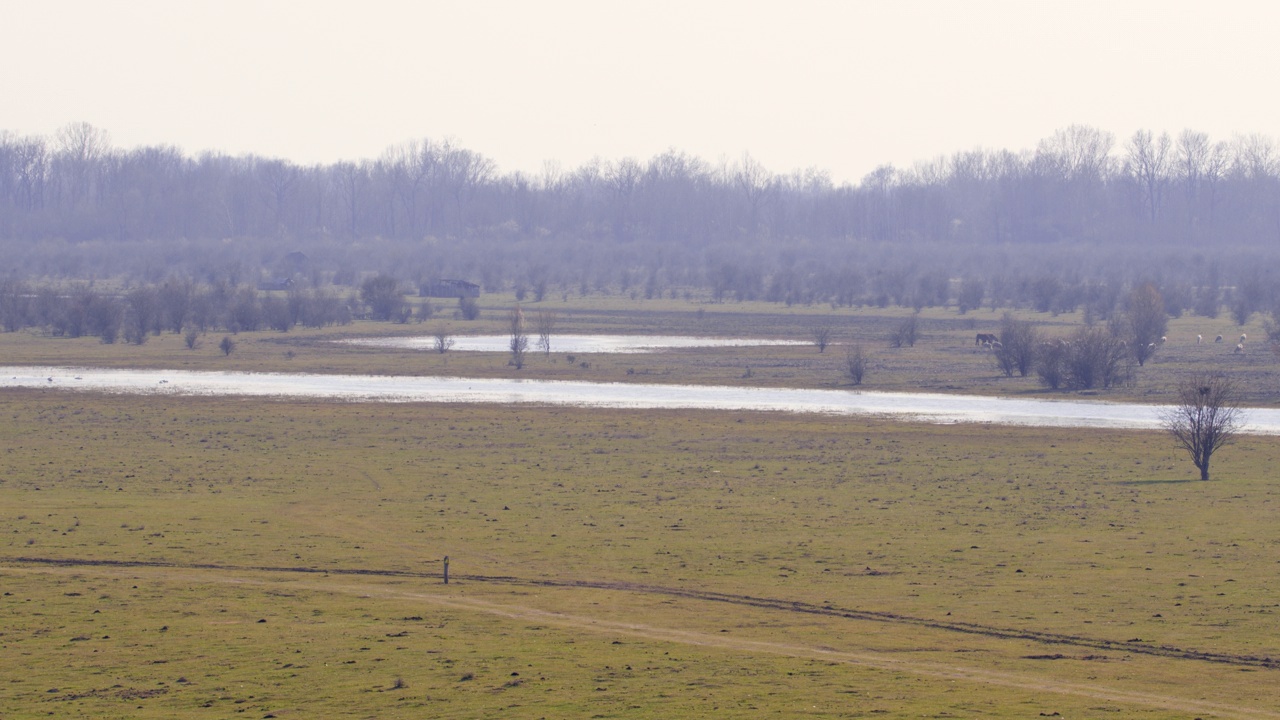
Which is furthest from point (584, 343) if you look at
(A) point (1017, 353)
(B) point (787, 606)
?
(B) point (787, 606)

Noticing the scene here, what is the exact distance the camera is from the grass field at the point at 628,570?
1505 centimetres

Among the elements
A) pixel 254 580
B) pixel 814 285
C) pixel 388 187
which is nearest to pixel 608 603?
pixel 254 580

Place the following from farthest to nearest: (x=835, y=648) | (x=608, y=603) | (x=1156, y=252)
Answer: (x=1156, y=252) → (x=608, y=603) → (x=835, y=648)

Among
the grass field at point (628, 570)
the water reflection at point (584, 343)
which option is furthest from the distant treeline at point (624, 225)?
the grass field at point (628, 570)

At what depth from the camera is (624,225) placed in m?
182

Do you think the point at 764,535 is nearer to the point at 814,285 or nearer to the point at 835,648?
the point at 835,648

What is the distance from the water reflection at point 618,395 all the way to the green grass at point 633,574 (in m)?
5.28

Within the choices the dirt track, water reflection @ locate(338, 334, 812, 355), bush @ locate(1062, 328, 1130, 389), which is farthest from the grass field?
water reflection @ locate(338, 334, 812, 355)

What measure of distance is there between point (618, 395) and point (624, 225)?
135401mm

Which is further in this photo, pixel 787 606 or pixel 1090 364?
pixel 1090 364

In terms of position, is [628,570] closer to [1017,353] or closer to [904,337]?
[1017,353]

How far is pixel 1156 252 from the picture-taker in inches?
5645

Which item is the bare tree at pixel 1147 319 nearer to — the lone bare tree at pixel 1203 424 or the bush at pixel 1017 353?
the bush at pixel 1017 353

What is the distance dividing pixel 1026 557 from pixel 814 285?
8846 cm
